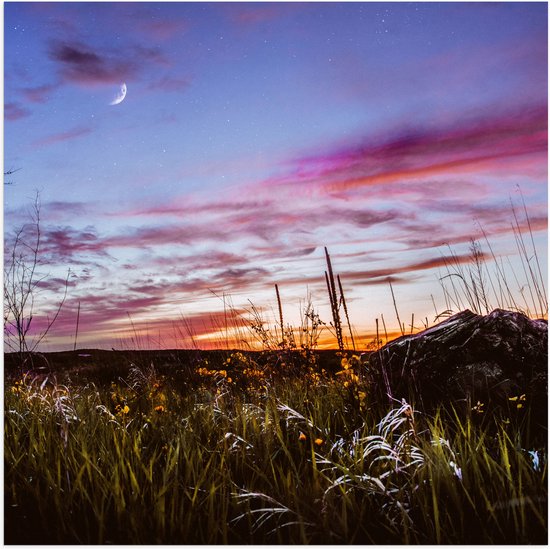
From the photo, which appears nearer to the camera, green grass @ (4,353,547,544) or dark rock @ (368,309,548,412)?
green grass @ (4,353,547,544)

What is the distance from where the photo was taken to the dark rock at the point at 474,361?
3537 millimetres

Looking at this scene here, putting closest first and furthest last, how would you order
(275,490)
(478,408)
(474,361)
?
1. (275,490)
2. (478,408)
3. (474,361)

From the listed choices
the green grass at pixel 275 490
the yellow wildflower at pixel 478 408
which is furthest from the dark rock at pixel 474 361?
the green grass at pixel 275 490

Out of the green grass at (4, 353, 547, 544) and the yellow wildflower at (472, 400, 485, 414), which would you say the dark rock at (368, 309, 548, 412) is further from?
the green grass at (4, 353, 547, 544)

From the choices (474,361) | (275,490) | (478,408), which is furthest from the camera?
(474,361)

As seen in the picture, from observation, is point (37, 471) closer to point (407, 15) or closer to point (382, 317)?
point (382, 317)

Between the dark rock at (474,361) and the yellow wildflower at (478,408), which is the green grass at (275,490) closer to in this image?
the yellow wildflower at (478,408)

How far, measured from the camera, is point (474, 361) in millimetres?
3643

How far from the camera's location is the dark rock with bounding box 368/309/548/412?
3.54m

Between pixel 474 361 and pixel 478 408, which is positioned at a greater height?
pixel 474 361

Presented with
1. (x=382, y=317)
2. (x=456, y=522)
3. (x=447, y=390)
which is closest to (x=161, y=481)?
(x=456, y=522)

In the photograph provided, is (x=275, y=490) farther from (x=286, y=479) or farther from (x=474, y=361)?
(x=474, y=361)

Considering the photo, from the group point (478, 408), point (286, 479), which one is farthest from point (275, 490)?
point (478, 408)

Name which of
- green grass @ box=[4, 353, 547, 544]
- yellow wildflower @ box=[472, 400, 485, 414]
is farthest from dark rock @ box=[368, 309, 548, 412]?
green grass @ box=[4, 353, 547, 544]
